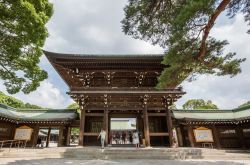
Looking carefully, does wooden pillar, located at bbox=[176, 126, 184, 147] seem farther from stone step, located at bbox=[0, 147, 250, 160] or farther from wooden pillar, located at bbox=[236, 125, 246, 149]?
stone step, located at bbox=[0, 147, 250, 160]

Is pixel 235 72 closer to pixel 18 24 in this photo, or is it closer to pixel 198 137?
pixel 198 137

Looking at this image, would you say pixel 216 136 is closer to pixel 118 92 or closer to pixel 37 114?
pixel 118 92

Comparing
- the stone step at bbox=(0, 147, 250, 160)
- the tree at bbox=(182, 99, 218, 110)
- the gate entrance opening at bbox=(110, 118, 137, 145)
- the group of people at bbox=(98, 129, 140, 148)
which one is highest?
the tree at bbox=(182, 99, 218, 110)

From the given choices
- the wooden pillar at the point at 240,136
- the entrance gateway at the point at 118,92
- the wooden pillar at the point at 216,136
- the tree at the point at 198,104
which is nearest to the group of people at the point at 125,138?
the entrance gateway at the point at 118,92

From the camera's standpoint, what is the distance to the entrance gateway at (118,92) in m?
13.9

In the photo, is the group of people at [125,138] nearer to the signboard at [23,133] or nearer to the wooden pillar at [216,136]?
the wooden pillar at [216,136]

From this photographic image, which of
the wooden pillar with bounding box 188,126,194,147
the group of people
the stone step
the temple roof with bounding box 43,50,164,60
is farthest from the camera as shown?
the wooden pillar with bounding box 188,126,194,147

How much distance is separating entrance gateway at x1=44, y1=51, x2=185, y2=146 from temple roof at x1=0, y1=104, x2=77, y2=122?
4.28 m

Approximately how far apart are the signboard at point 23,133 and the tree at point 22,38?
28.0 feet

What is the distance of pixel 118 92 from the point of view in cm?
1383

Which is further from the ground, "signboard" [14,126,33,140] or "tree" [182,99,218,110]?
"tree" [182,99,218,110]

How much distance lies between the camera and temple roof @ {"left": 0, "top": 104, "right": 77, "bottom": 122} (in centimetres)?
1747

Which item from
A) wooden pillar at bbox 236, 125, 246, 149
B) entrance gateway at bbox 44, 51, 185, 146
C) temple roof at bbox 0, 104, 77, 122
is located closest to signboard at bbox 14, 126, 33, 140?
temple roof at bbox 0, 104, 77, 122

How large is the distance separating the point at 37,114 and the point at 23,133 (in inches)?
122
